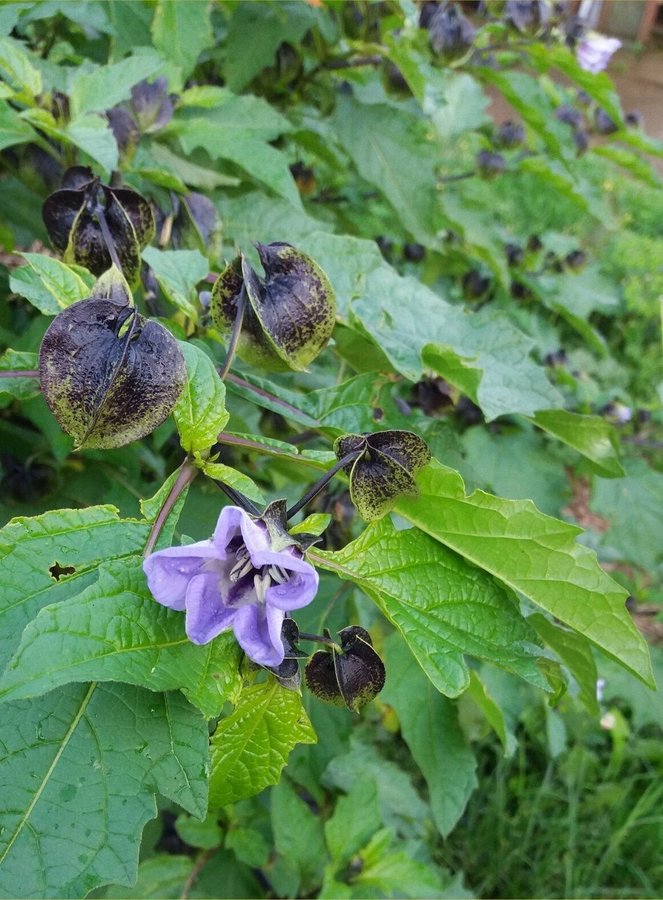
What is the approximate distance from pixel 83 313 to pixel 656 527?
1.34 m

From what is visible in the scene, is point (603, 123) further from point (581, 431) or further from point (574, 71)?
point (581, 431)

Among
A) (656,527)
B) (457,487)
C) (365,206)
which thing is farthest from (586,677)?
(365,206)

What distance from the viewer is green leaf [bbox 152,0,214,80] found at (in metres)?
0.93

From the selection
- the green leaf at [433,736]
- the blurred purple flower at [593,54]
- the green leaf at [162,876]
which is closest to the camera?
the green leaf at [433,736]

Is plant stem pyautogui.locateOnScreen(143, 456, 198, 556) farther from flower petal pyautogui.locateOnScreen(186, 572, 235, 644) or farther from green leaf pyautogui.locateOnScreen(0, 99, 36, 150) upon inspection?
green leaf pyautogui.locateOnScreen(0, 99, 36, 150)

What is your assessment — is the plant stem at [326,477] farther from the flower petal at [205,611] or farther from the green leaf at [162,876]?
the green leaf at [162,876]

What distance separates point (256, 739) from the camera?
0.54m

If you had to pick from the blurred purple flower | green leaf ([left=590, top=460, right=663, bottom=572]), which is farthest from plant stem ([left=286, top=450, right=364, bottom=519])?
the blurred purple flower

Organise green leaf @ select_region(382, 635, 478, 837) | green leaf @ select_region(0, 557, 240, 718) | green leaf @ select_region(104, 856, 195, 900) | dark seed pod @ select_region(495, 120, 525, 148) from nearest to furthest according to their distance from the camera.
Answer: green leaf @ select_region(0, 557, 240, 718) → green leaf @ select_region(382, 635, 478, 837) → green leaf @ select_region(104, 856, 195, 900) → dark seed pod @ select_region(495, 120, 525, 148)

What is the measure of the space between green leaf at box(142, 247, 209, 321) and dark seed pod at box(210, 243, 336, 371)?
51 mm

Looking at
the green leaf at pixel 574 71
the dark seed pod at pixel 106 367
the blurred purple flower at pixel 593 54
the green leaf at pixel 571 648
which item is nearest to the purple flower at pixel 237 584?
the dark seed pod at pixel 106 367

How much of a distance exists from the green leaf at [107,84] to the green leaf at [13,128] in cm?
5

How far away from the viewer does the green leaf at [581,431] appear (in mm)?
771

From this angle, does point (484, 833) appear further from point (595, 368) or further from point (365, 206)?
point (365, 206)
